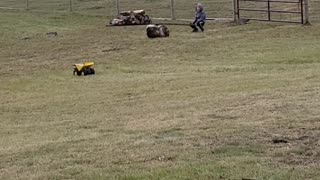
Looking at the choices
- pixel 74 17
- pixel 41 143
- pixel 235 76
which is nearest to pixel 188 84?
pixel 235 76

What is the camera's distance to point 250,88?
14.1 m

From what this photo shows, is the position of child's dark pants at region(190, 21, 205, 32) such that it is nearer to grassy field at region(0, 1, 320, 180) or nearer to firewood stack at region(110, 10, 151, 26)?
grassy field at region(0, 1, 320, 180)

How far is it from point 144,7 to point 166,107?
1258 inches

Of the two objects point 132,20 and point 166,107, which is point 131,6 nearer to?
point 132,20

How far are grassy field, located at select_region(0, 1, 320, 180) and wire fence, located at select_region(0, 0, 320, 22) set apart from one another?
29.7 ft

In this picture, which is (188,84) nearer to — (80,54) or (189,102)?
(189,102)

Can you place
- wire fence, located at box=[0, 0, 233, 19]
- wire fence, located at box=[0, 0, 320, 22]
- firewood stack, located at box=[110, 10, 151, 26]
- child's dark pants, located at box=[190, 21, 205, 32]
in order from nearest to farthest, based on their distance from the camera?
child's dark pants, located at box=[190, 21, 205, 32], firewood stack, located at box=[110, 10, 151, 26], wire fence, located at box=[0, 0, 320, 22], wire fence, located at box=[0, 0, 233, 19]

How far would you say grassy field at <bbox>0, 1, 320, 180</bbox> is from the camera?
7480mm

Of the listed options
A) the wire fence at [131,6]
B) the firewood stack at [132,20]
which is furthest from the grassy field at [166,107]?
the wire fence at [131,6]

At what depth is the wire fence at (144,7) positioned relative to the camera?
37481 mm

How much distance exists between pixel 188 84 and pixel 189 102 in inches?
126

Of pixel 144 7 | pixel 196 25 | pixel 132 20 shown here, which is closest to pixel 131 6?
pixel 144 7

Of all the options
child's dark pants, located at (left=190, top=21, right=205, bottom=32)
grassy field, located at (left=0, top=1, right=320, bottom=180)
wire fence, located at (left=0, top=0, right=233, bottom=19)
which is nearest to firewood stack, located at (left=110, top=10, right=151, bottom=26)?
wire fence, located at (left=0, top=0, right=233, bottom=19)

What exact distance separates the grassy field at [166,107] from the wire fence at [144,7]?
356 inches
